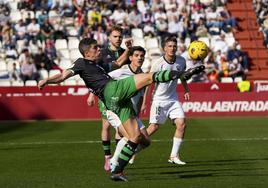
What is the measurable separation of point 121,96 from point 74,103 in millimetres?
17190

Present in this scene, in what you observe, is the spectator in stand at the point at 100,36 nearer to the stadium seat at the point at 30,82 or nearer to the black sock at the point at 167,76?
the stadium seat at the point at 30,82

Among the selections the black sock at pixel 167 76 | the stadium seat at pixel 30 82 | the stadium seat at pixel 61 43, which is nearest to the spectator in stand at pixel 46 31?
the stadium seat at pixel 61 43

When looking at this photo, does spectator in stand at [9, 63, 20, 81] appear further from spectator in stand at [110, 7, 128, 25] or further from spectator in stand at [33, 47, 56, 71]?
spectator in stand at [110, 7, 128, 25]

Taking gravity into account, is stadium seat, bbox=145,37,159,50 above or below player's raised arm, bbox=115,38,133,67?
below

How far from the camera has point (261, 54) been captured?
36.5m

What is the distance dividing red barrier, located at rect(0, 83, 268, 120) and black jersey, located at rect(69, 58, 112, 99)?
52.5 feet

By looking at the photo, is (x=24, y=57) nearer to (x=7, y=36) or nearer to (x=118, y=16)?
(x=7, y=36)

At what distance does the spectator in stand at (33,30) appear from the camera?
113 ft

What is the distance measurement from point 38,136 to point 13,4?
50.0ft

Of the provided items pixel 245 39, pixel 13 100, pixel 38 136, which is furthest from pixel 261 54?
pixel 38 136

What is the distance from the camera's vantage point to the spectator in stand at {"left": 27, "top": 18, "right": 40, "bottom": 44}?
34331 mm

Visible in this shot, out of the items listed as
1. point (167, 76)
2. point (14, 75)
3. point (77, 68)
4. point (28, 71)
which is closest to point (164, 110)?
point (77, 68)

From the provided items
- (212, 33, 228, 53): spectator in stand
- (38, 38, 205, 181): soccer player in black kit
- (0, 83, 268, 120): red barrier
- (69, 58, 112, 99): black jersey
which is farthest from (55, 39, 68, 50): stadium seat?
(69, 58, 112, 99): black jersey

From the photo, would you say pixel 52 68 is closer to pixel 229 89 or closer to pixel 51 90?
pixel 51 90
